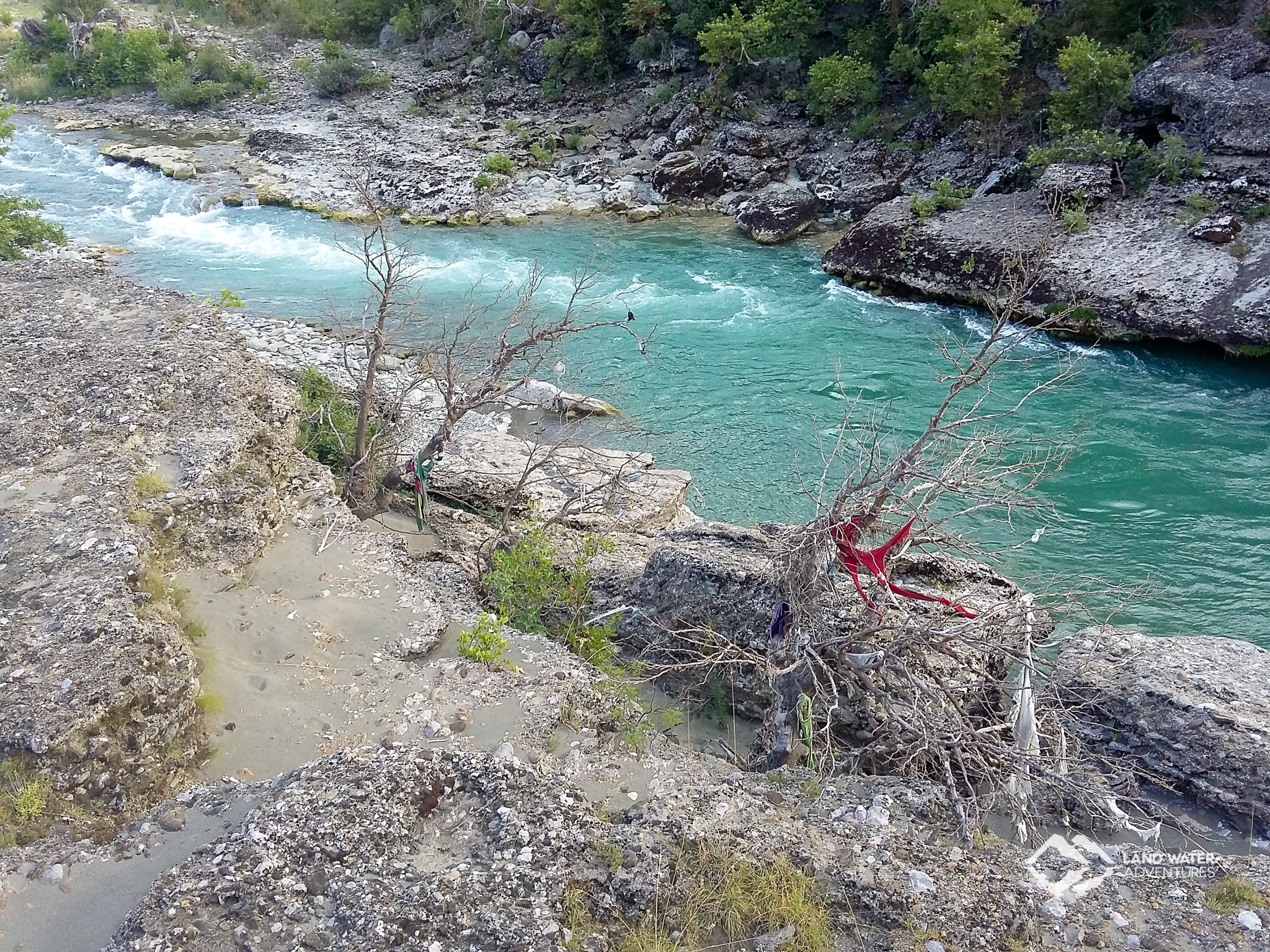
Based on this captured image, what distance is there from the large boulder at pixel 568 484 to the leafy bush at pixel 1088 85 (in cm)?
1268

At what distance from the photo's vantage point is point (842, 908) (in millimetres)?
4508

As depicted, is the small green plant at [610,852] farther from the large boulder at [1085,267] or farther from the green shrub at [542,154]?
the green shrub at [542,154]

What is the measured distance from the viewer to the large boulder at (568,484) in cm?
1023

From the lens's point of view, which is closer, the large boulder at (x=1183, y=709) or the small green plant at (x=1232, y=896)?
the small green plant at (x=1232, y=896)

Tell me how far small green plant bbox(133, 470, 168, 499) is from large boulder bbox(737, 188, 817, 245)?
1559 centimetres

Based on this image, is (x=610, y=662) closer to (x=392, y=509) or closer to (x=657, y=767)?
(x=657, y=767)

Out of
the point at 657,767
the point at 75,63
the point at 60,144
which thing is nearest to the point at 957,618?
the point at 657,767

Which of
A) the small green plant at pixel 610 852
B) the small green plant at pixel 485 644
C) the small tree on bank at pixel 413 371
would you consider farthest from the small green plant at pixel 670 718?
the small tree on bank at pixel 413 371

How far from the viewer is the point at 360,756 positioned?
201 inches

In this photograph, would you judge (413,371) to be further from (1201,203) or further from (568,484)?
(1201,203)

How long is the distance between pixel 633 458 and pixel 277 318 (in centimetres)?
871

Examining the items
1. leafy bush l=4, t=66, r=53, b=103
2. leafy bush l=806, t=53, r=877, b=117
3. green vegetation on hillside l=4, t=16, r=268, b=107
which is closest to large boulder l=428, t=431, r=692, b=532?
leafy bush l=806, t=53, r=877, b=117

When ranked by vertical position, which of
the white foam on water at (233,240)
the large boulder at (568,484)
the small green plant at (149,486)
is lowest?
the large boulder at (568,484)

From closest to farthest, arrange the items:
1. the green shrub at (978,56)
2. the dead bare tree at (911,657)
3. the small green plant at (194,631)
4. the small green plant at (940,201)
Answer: the dead bare tree at (911,657), the small green plant at (194,631), the small green plant at (940,201), the green shrub at (978,56)
